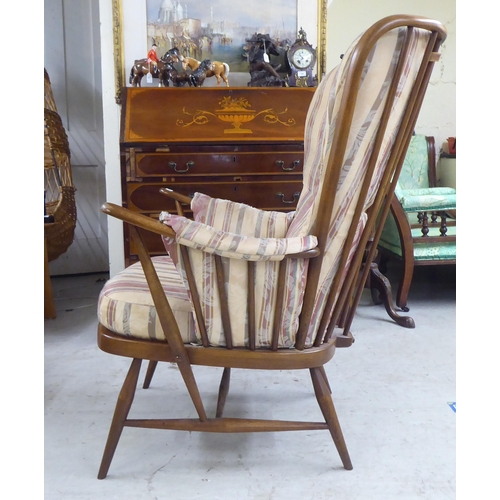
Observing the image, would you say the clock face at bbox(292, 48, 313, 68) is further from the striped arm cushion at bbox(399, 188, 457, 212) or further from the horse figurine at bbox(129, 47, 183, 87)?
the striped arm cushion at bbox(399, 188, 457, 212)

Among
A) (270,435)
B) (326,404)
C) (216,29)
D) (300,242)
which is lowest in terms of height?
(270,435)

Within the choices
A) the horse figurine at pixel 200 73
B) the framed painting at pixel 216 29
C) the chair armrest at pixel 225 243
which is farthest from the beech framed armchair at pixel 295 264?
the framed painting at pixel 216 29

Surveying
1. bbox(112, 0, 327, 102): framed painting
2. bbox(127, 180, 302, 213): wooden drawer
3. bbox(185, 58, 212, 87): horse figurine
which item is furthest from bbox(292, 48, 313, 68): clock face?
bbox(127, 180, 302, 213): wooden drawer

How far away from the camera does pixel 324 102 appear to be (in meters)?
1.31

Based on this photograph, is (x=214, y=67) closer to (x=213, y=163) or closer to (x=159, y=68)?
(x=159, y=68)

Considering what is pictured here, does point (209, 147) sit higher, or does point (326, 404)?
point (209, 147)

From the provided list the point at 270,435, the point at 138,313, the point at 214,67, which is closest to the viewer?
the point at 138,313

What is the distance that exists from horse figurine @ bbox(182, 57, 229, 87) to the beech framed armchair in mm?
1629

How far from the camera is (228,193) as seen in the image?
2529 millimetres

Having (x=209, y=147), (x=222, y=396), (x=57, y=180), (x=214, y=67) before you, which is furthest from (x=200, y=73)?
(x=222, y=396)

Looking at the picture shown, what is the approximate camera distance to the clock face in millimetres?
2848

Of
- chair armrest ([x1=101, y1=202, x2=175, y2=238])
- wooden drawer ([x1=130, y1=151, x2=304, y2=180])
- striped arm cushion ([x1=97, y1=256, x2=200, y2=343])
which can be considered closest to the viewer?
chair armrest ([x1=101, y1=202, x2=175, y2=238])

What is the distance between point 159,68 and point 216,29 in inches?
19.0

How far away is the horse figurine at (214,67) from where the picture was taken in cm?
277
